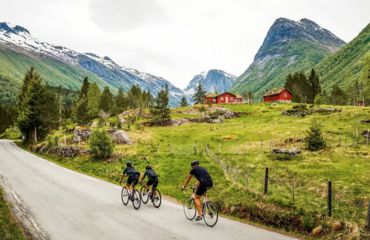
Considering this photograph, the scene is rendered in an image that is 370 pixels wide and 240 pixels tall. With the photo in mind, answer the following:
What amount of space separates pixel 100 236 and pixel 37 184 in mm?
15437

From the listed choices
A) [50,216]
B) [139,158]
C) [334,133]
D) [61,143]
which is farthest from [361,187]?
[61,143]

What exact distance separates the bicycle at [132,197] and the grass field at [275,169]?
15.0 feet

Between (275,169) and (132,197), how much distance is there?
17.6 metres

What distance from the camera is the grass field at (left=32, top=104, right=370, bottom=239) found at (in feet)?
53.1

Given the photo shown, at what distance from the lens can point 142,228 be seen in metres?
15.1

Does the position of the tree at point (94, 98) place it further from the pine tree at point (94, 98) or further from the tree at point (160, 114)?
the tree at point (160, 114)

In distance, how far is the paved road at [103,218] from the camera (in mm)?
14141

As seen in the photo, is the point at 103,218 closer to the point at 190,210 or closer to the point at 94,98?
the point at 190,210

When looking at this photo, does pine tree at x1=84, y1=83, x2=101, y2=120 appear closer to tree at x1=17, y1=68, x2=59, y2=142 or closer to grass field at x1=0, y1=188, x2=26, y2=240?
tree at x1=17, y1=68, x2=59, y2=142

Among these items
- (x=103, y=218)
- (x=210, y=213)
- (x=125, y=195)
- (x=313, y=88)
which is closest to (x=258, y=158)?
(x=125, y=195)

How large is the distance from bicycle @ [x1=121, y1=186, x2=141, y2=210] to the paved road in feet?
1.13

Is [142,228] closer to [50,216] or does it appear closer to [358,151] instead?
[50,216]

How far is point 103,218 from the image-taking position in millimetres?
17094

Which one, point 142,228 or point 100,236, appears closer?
point 100,236
